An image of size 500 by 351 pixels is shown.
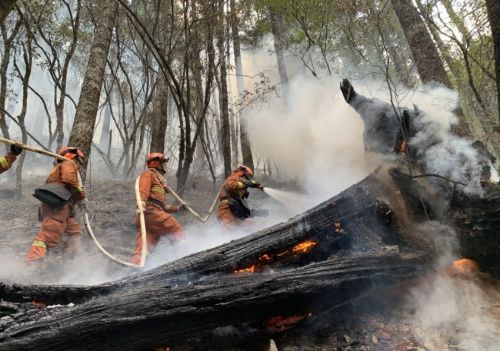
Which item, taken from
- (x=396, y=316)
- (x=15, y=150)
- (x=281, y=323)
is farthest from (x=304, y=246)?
(x=15, y=150)

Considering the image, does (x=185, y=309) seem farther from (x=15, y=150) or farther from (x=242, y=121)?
(x=242, y=121)

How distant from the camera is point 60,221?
16.0 ft

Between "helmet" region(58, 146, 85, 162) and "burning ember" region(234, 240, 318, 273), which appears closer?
"burning ember" region(234, 240, 318, 273)

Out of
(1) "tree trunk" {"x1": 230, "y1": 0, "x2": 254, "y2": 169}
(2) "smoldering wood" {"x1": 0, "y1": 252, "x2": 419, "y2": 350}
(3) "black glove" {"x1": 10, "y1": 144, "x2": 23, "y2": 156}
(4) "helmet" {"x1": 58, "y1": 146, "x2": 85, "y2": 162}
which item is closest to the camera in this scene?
(2) "smoldering wood" {"x1": 0, "y1": 252, "x2": 419, "y2": 350}

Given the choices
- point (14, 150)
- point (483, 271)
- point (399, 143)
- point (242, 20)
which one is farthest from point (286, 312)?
point (242, 20)

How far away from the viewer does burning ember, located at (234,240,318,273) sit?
10.6ft

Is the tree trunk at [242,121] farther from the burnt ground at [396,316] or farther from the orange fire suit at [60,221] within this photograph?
the burnt ground at [396,316]

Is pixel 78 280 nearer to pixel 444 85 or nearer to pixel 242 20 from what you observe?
pixel 444 85

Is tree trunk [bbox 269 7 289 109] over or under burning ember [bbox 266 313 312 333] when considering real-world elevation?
over

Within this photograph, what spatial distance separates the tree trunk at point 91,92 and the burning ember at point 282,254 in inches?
155

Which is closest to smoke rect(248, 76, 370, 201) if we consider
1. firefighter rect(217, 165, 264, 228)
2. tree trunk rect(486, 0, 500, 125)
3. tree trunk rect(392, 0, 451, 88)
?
tree trunk rect(392, 0, 451, 88)

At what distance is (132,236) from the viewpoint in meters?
6.91

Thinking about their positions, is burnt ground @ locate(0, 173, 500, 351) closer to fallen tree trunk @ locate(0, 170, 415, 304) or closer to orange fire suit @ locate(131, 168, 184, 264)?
fallen tree trunk @ locate(0, 170, 415, 304)

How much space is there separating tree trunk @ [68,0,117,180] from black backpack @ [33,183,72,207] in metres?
0.99
